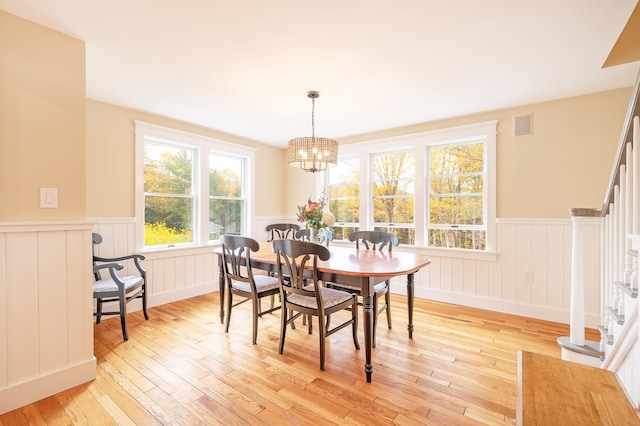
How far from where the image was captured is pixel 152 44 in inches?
81.8

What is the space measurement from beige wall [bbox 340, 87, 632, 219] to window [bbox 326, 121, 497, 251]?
15 cm

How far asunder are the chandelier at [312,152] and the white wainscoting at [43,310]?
5.69ft

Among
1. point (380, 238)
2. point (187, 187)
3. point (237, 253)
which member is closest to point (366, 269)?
point (380, 238)

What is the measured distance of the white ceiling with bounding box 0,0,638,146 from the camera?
173cm

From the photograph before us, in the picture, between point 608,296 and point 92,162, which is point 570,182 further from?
point 92,162

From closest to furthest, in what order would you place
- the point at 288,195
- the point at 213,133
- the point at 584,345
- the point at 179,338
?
the point at 584,345 → the point at 179,338 → the point at 213,133 → the point at 288,195

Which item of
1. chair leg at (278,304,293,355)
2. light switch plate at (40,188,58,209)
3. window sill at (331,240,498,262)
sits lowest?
chair leg at (278,304,293,355)

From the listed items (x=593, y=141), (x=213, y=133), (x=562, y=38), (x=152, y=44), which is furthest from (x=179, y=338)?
(x=593, y=141)

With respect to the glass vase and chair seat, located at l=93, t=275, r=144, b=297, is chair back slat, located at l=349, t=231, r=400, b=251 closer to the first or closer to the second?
the glass vase

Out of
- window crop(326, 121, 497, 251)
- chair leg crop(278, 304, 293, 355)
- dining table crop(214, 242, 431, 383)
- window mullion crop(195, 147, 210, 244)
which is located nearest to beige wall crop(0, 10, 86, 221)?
Answer: dining table crop(214, 242, 431, 383)

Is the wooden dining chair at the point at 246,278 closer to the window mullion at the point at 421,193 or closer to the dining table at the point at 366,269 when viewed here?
the dining table at the point at 366,269

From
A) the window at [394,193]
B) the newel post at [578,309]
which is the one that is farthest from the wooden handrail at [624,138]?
the window at [394,193]

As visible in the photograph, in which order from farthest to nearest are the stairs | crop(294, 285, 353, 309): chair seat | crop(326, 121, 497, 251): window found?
crop(326, 121, 497, 251): window
crop(294, 285, 353, 309): chair seat
the stairs

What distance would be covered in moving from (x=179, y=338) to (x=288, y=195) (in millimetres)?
3131
